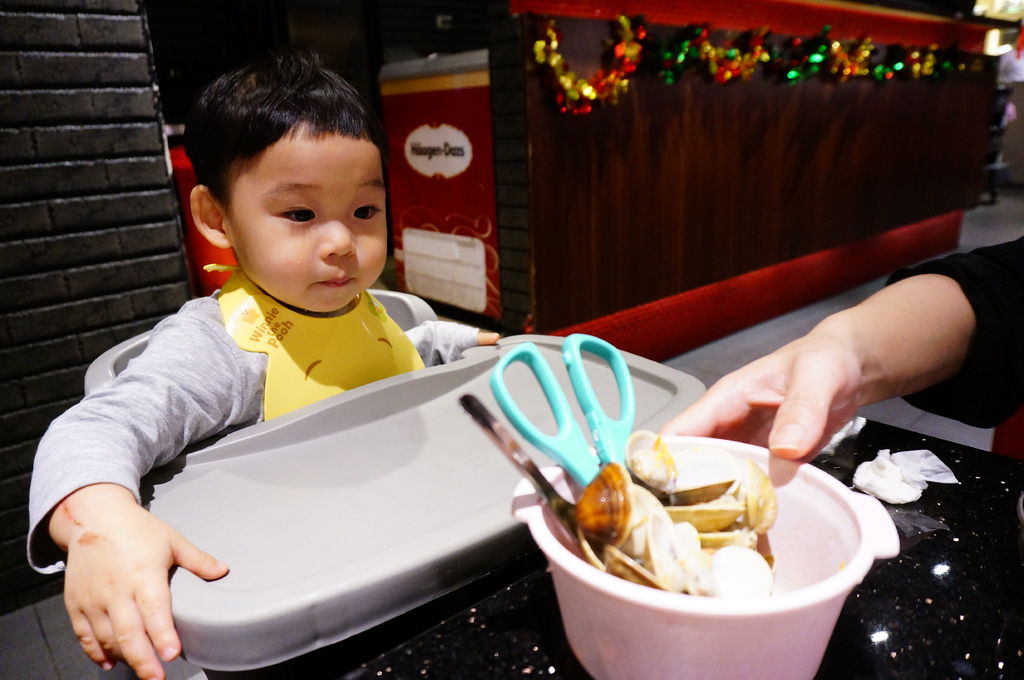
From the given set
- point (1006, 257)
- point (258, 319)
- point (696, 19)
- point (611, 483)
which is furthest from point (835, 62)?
point (611, 483)

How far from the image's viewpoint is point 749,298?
302 centimetres

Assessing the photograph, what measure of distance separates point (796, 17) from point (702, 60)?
728 millimetres

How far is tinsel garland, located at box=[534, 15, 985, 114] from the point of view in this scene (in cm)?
212

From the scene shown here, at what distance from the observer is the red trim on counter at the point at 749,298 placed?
8.61ft

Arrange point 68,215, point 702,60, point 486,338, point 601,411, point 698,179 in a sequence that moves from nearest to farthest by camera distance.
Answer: point 601,411 → point 486,338 → point 68,215 → point 702,60 → point 698,179

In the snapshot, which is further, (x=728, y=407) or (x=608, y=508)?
(x=728, y=407)

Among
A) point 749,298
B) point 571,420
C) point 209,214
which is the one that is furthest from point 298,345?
point 749,298

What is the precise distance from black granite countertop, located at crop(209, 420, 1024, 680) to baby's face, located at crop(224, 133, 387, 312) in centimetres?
45

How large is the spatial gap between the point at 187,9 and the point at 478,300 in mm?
2504

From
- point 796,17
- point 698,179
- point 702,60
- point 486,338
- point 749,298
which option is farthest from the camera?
point 749,298

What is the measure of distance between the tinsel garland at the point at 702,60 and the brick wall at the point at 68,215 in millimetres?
1206

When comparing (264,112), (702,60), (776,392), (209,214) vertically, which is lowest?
(776,392)

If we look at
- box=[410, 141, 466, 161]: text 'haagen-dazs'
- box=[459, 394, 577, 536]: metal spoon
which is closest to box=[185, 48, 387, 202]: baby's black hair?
box=[459, 394, 577, 536]: metal spoon

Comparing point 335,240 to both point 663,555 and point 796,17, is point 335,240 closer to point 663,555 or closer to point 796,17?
point 663,555
